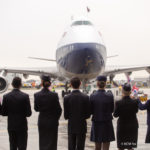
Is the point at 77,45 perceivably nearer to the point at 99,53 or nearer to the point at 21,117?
the point at 99,53

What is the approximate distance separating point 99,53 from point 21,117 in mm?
10802

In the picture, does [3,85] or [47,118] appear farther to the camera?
[3,85]

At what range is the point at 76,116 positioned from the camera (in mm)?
5691

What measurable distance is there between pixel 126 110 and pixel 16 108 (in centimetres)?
215

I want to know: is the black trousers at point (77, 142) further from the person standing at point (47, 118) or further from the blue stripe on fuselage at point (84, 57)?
the blue stripe on fuselage at point (84, 57)

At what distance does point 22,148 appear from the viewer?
5.76 m

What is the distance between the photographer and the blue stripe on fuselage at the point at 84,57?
1541cm

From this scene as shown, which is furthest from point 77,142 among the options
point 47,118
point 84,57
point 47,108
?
point 84,57

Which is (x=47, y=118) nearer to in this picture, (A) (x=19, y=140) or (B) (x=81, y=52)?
(A) (x=19, y=140)

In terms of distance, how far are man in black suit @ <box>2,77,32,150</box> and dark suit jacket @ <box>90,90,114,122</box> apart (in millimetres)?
1321

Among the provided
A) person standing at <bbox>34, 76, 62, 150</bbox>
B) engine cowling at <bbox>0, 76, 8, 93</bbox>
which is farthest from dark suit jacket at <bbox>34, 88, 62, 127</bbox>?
engine cowling at <bbox>0, 76, 8, 93</bbox>

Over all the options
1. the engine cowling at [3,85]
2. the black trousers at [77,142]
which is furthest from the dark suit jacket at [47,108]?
the engine cowling at [3,85]

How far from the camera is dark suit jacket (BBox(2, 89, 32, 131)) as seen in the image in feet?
18.9

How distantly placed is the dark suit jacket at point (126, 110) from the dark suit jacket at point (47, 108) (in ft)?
3.96
